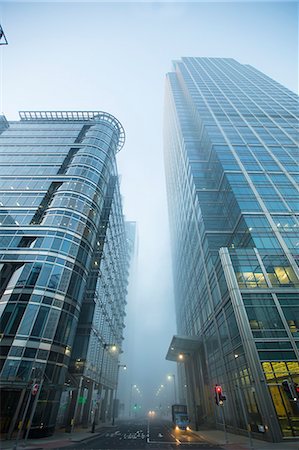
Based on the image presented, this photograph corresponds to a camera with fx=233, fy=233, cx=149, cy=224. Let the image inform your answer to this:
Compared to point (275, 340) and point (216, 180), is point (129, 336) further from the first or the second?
point (275, 340)

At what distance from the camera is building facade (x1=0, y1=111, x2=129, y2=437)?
25.8 m

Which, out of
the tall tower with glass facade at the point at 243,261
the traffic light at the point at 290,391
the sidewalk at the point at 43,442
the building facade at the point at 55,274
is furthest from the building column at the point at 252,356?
the building facade at the point at 55,274

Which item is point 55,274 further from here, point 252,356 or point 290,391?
point 290,391

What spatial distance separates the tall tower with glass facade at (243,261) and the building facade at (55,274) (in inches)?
698

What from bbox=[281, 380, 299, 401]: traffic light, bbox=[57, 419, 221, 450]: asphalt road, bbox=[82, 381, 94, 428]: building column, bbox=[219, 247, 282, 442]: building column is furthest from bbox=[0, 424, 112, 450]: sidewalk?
bbox=[281, 380, 299, 401]: traffic light

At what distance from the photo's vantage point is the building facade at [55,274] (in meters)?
25.8

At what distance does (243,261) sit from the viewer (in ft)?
104

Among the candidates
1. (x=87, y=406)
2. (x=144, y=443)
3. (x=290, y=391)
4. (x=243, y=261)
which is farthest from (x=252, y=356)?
(x=87, y=406)

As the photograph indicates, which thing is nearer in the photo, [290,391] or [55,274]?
[290,391]

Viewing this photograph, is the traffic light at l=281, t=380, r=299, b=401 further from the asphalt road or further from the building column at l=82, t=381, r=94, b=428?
the building column at l=82, t=381, r=94, b=428

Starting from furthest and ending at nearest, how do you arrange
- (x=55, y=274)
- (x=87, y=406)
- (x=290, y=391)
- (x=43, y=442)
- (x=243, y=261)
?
(x=87, y=406), (x=55, y=274), (x=243, y=261), (x=43, y=442), (x=290, y=391)

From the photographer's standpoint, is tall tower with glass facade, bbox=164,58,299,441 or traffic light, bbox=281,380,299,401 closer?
traffic light, bbox=281,380,299,401

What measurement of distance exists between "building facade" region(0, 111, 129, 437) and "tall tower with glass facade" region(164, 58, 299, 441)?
1772cm

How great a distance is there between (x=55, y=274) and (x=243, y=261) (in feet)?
84.8
